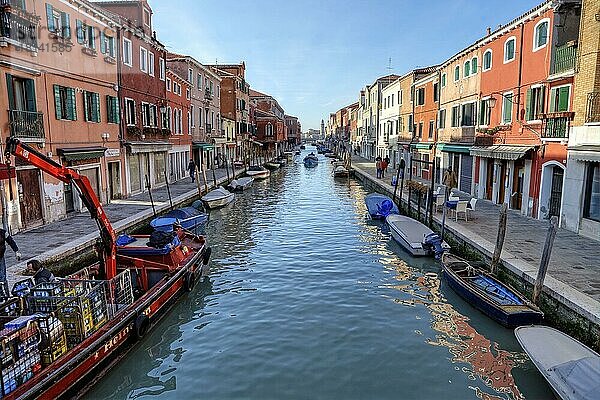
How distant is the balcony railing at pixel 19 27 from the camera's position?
1284cm

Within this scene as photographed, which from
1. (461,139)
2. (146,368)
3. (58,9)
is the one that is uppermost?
(58,9)

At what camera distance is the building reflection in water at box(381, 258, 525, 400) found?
7215mm

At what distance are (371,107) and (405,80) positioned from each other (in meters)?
19.1

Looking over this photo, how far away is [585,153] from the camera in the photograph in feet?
42.7

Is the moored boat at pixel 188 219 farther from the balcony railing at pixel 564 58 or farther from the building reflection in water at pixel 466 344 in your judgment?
the balcony railing at pixel 564 58

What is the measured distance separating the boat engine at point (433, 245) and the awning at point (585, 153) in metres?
4.76

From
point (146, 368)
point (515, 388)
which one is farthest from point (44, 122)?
point (515, 388)

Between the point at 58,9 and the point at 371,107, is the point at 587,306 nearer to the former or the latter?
the point at 58,9

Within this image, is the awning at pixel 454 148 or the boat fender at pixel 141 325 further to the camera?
the awning at pixel 454 148

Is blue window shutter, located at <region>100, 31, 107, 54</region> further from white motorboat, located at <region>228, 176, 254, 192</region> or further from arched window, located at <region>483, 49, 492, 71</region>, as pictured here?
arched window, located at <region>483, 49, 492, 71</region>

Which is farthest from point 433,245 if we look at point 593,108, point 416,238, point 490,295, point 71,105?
point 71,105

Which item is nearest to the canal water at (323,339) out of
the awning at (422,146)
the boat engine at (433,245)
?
→ the boat engine at (433,245)

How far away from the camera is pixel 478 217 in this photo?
17.1 meters

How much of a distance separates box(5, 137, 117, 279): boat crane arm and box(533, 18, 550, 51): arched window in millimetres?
15563
